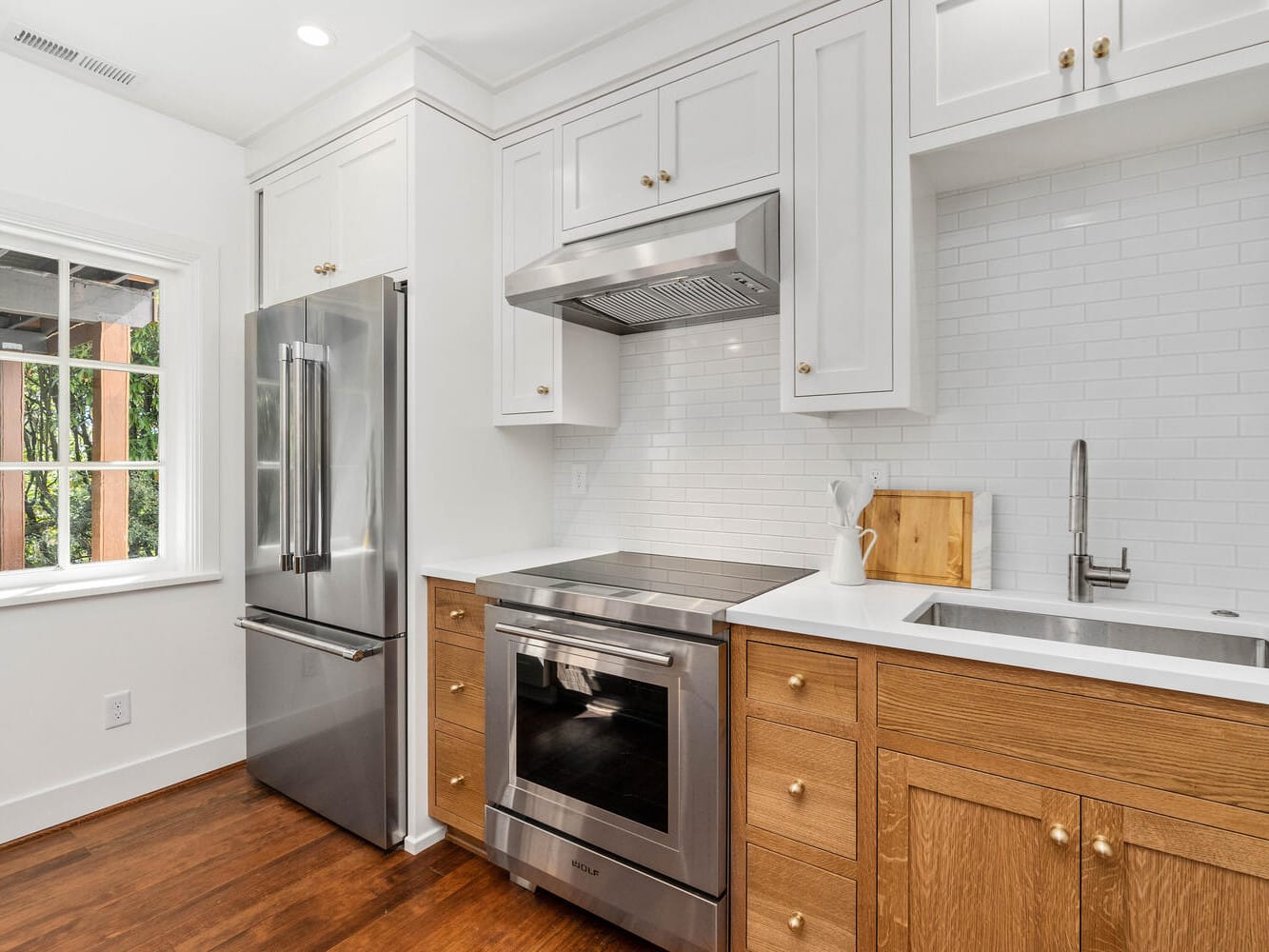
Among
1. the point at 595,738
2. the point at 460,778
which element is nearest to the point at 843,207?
the point at 595,738

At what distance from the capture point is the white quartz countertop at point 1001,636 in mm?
1128

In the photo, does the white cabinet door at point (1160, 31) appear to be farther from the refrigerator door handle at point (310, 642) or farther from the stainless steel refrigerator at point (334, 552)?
the refrigerator door handle at point (310, 642)

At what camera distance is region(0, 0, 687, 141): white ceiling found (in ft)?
6.67

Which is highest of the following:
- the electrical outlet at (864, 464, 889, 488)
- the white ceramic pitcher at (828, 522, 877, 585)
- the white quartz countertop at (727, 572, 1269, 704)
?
the electrical outlet at (864, 464, 889, 488)

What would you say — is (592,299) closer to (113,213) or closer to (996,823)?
(996,823)

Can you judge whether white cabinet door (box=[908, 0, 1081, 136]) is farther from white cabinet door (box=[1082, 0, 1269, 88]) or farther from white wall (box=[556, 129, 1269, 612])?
white wall (box=[556, 129, 1269, 612])

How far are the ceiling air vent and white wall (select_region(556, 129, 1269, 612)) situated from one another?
7.99ft

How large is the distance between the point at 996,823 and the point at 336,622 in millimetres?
2029

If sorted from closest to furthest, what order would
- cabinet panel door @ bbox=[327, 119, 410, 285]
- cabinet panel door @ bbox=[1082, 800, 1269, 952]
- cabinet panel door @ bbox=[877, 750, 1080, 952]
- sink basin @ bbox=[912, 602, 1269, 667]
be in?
cabinet panel door @ bbox=[1082, 800, 1269, 952] < cabinet panel door @ bbox=[877, 750, 1080, 952] < sink basin @ bbox=[912, 602, 1269, 667] < cabinet panel door @ bbox=[327, 119, 410, 285]

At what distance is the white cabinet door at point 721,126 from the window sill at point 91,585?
2379mm

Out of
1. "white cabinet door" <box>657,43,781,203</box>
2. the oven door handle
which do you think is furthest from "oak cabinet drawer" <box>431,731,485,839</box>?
"white cabinet door" <box>657,43,781,203</box>

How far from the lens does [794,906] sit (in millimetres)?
1554

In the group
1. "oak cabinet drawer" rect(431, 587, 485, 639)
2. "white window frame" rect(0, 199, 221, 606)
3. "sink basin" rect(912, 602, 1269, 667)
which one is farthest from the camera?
"white window frame" rect(0, 199, 221, 606)

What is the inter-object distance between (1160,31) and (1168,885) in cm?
166
